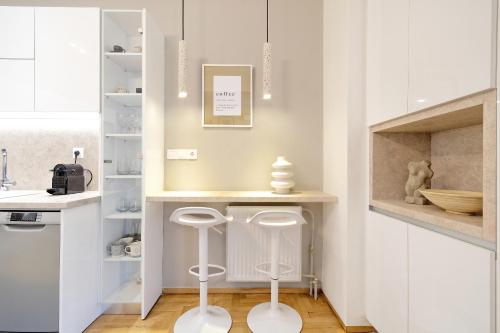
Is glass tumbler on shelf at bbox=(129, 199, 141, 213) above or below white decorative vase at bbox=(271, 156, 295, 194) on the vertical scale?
below

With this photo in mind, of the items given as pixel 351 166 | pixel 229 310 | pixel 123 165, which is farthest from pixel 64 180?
pixel 351 166

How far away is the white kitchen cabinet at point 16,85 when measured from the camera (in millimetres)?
A: 2035

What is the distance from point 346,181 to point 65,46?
2460 millimetres

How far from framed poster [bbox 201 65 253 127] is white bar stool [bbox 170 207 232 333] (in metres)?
0.96

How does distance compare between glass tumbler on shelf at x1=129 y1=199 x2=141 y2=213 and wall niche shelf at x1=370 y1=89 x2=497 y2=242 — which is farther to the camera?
glass tumbler on shelf at x1=129 y1=199 x2=141 y2=213

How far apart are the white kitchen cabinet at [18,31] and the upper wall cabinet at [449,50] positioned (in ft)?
9.01

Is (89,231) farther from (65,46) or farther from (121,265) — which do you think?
(65,46)

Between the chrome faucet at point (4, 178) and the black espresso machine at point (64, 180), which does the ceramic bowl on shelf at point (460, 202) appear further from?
the chrome faucet at point (4, 178)

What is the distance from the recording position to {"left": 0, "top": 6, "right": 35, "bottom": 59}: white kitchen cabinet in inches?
80.0

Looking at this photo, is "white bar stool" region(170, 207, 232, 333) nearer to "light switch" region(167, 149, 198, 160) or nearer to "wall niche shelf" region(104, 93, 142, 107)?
"light switch" region(167, 149, 198, 160)

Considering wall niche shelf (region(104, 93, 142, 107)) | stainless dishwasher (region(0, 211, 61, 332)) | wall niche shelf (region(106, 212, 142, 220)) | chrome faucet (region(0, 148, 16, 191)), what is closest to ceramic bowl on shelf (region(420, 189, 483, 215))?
wall niche shelf (region(106, 212, 142, 220))

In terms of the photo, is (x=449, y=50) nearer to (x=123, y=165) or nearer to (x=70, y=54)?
(x=123, y=165)

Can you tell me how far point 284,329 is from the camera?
181 centimetres

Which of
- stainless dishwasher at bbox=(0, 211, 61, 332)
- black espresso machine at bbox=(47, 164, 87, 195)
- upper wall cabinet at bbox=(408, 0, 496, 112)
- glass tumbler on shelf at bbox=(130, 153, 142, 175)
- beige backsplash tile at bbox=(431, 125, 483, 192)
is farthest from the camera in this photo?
glass tumbler on shelf at bbox=(130, 153, 142, 175)
